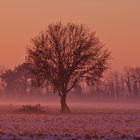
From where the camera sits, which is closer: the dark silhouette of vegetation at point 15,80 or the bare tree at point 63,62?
the bare tree at point 63,62

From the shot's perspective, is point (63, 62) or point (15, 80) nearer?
point (63, 62)

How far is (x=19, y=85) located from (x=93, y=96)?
2887cm

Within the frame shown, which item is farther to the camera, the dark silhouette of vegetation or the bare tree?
the dark silhouette of vegetation

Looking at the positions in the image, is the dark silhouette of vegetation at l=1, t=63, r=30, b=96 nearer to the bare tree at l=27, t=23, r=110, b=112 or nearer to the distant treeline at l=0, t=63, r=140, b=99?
the distant treeline at l=0, t=63, r=140, b=99

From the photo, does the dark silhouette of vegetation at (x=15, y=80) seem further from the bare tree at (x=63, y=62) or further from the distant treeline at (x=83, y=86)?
the bare tree at (x=63, y=62)

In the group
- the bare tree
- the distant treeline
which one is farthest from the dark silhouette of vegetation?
the bare tree

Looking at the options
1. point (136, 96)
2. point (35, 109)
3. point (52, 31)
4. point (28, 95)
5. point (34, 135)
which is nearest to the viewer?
point (34, 135)

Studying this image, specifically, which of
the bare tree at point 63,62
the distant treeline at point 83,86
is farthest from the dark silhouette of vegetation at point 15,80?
the bare tree at point 63,62

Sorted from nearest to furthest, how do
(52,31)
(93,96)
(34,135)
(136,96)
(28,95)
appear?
(34,135) → (52,31) → (136,96) → (93,96) → (28,95)

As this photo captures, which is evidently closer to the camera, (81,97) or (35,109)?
(35,109)

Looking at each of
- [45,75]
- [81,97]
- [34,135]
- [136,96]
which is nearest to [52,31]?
[45,75]

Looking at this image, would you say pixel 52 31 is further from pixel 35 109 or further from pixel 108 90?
pixel 108 90

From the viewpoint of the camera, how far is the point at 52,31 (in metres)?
72.9

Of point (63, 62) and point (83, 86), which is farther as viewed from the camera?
point (83, 86)
